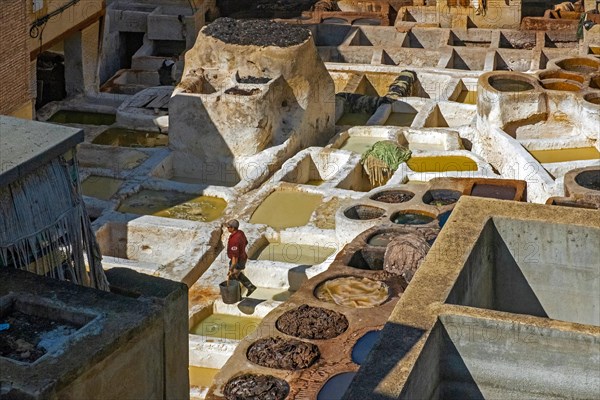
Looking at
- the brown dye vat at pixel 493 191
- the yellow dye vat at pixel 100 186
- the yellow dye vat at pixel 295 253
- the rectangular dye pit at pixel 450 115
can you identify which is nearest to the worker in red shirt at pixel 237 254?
the yellow dye vat at pixel 295 253

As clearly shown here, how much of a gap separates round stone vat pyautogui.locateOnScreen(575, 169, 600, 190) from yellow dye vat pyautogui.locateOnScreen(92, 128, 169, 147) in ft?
33.6

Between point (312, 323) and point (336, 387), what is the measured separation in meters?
1.65

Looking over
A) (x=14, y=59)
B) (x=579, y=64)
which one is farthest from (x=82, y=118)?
(x=579, y=64)

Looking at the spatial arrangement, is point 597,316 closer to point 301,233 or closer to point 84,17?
point 301,233

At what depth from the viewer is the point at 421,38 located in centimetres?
3669

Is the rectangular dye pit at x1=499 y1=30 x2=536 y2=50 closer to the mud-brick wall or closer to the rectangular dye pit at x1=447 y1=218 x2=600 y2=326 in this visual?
the mud-brick wall

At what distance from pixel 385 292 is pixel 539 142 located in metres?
8.72

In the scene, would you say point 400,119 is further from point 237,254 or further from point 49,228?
point 49,228

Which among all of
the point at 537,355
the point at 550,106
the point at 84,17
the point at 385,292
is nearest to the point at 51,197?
the point at 537,355

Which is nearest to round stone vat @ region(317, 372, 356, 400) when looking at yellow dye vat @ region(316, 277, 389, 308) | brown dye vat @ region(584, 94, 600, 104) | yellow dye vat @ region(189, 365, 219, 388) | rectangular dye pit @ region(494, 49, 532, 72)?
yellow dye vat @ region(316, 277, 389, 308)

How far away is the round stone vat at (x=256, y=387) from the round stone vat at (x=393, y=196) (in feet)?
23.4

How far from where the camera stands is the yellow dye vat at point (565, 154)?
2602 cm

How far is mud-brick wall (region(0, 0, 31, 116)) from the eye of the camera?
25875 millimetres

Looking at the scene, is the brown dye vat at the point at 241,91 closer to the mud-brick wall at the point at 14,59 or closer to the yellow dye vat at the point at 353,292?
the mud-brick wall at the point at 14,59
